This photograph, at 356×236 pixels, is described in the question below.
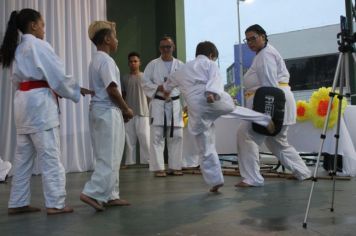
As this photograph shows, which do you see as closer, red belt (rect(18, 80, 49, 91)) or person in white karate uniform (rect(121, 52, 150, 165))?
red belt (rect(18, 80, 49, 91))

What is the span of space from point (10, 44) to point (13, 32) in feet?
0.29

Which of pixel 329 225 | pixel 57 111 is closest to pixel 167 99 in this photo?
pixel 57 111

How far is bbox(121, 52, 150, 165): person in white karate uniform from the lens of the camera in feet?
20.6

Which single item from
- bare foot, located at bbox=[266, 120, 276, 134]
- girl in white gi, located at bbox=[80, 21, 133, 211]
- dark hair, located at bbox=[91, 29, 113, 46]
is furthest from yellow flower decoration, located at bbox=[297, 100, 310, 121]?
dark hair, located at bbox=[91, 29, 113, 46]

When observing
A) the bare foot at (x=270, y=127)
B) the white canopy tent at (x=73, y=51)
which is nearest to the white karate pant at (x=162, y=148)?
the white canopy tent at (x=73, y=51)

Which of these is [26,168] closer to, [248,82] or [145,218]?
[145,218]

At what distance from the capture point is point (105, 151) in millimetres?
2885

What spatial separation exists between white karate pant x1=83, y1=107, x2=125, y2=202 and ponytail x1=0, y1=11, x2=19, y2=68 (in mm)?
607

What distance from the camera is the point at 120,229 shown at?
2.29 m

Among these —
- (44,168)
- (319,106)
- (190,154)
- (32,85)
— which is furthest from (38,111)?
(190,154)

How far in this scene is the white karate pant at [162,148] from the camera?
515 cm

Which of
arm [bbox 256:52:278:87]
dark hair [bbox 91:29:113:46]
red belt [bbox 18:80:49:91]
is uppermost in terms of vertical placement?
dark hair [bbox 91:29:113:46]

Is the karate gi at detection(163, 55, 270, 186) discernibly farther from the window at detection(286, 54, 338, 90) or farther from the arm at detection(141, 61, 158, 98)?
the window at detection(286, 54, 338, 90)

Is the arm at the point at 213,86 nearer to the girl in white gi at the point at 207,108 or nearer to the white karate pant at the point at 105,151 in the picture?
the girl in white gi at the point at 207,108
